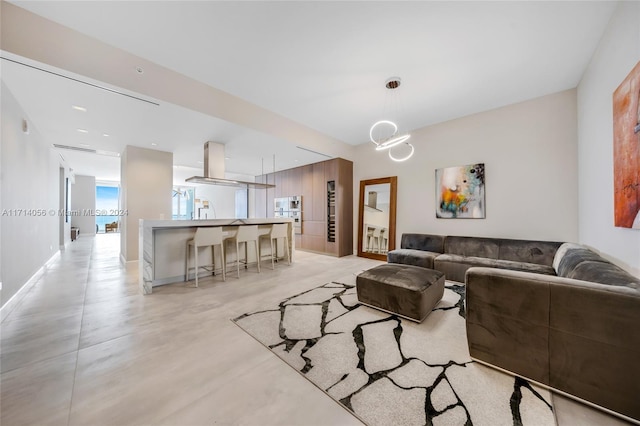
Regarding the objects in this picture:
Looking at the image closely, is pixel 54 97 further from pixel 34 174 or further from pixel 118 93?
pixel 34 174

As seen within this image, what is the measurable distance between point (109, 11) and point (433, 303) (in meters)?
4.60

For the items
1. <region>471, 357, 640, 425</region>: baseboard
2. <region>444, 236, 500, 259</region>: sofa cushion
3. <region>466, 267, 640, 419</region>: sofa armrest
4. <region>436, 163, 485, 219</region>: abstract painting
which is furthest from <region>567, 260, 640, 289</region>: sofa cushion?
<region>436, 163, 485, 219</region>: abstract painting

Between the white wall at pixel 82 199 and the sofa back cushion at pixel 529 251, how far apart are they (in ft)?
51.0

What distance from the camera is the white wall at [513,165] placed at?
3537mm

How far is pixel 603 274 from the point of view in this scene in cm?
165

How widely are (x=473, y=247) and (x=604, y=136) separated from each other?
2.23 metres

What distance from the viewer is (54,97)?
2965mm

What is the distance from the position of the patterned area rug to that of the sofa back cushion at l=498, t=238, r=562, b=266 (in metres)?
1.75

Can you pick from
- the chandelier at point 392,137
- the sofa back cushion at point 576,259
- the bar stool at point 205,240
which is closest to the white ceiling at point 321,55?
the chandelier at point 392,137

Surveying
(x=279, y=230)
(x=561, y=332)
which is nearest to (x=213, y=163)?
(x=279, y=230)

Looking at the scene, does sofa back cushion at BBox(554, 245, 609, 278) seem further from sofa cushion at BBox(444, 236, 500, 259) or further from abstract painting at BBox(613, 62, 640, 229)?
sofa cushion at BBox(444, 236, 500, 259)

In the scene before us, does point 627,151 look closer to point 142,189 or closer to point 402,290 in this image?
point 402,290

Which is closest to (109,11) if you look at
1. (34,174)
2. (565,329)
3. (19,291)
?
(34,174)

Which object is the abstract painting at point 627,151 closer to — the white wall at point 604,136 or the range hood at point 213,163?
the white wall at point 604,136
